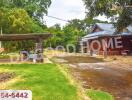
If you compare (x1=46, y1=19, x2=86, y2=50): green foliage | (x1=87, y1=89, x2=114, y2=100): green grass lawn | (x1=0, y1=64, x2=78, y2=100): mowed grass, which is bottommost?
(x1=87, y1=89, x2=114, y2=100): green grass lawn

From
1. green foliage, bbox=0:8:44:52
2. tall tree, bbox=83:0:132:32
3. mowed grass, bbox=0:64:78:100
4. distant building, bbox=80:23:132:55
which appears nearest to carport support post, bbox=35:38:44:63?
tall tree, bbox=83:0:132:32

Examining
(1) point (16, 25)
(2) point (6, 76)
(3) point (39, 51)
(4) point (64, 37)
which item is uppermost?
(1) point (16, 25)

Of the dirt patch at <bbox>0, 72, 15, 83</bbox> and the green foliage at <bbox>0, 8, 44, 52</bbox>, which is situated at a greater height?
the green foliage at <bbox>0, 8, 44, 52</bbox>

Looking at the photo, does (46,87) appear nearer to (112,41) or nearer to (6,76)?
(6,76)

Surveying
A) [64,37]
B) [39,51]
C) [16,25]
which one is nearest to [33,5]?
[64,37]

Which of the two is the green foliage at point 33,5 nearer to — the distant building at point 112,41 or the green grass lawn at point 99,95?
the distant building at point 112,41

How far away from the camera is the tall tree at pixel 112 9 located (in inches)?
1014

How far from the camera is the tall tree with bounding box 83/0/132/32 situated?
2577 cm

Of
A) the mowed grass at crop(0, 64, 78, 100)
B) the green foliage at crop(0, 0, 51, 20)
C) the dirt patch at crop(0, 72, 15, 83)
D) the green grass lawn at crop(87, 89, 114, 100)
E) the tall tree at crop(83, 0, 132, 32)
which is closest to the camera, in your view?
the mowed grass at crop(0, 64, 78, 100)

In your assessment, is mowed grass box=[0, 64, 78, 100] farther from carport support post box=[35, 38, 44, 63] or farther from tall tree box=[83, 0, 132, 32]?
carport support post box=[35, 38, 44, 63]

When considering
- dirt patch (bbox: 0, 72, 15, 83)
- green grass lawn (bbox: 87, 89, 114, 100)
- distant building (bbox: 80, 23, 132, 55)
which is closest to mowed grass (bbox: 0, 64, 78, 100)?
dirt patch (bbox: 0, 72, 15, 83)

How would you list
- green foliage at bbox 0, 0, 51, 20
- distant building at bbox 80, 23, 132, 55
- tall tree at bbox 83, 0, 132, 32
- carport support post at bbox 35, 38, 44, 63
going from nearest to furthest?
tall tree at bbox 83, 0, 132, 32 → carport support post at bbox 35, 38, 44, 63 → distant building at bbox 80, 23, 132, 55 → green foliage at bbox 0, 0, 51, 20

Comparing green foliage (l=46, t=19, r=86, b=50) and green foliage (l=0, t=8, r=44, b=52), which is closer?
green foliage (l=0, t=8, r=44, b=52)

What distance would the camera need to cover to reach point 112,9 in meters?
25.4
